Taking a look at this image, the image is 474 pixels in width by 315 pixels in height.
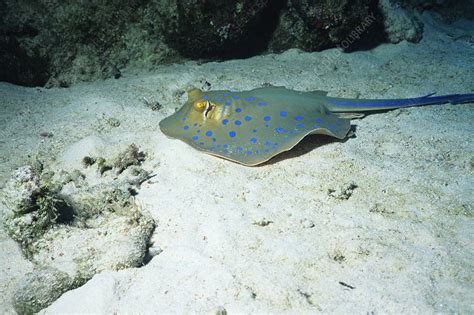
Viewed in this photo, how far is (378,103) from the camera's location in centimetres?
506

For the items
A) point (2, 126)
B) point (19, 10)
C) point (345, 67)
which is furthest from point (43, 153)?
point (345, 67)

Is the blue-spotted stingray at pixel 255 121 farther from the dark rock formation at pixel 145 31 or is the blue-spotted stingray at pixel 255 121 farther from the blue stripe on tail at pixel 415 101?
the dark rock formation at pixel 145 31

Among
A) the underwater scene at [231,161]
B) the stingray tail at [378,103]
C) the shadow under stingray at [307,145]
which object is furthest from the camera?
the stingray tail at [378,103]

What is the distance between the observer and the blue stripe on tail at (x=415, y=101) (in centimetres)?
498

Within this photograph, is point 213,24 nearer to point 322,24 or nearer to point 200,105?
point 322,24

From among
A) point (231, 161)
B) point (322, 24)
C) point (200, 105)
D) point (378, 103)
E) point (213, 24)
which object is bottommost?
point (231, 161)

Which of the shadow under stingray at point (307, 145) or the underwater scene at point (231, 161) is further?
the shadow under stingray at point (307, 145)

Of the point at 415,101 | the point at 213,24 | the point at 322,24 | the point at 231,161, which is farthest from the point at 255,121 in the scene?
the point at 322,24

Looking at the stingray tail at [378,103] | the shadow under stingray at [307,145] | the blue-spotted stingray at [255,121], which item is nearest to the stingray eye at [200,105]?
the blue-spotted stingray at [255,121]

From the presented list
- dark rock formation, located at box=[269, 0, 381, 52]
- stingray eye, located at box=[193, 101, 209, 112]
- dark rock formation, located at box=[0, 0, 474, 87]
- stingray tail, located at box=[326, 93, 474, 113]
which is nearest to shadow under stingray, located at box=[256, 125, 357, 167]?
stingray tail, located at box=[326, 93, 474, 113]

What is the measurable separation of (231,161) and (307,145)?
45.7 inches

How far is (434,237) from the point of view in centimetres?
319

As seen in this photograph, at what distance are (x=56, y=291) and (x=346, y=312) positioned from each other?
7.87 feet

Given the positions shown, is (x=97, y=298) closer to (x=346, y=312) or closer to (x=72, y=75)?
(x=346, y=312)
